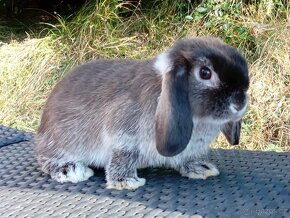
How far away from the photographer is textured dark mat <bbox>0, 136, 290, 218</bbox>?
1.25m

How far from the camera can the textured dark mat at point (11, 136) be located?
199 centimetres

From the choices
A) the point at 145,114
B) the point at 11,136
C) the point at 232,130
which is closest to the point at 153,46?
the point at 11,136

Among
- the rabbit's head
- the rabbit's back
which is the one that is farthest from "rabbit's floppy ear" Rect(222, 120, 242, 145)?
the rabbit's back

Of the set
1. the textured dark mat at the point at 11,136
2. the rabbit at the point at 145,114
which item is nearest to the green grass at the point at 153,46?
the textured dark mat at the point at 11,136

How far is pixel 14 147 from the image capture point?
1938 mm

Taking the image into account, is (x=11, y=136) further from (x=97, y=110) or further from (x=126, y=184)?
(x=126, y=184)

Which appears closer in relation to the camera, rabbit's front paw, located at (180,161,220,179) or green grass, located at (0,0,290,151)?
rabbit's front paw, located at (180,161,220,179)

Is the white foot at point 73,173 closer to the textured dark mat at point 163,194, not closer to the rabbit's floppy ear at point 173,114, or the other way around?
the textured dark mat at point 163,194

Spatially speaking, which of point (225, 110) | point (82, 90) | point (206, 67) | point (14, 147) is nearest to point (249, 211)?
point (225, 110)

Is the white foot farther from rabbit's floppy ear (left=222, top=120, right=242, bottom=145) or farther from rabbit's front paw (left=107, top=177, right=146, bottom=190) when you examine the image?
rabbit's floppy ear (left=222, top=120, right=242, bottom=145)

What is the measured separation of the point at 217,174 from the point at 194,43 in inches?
15.2

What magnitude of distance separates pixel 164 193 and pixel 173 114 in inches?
8.6

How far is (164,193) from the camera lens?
138cm

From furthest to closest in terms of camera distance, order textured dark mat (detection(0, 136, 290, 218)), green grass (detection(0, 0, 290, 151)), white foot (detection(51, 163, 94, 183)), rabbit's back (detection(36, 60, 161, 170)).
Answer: green grass (detection(0, 0, 290, 151)), white foot (detection(51, 163, 94, 183)), rabbit's back (detection(36, 60, 161, 170)), textured dark mat (detection(0, 136, 290, 218))
